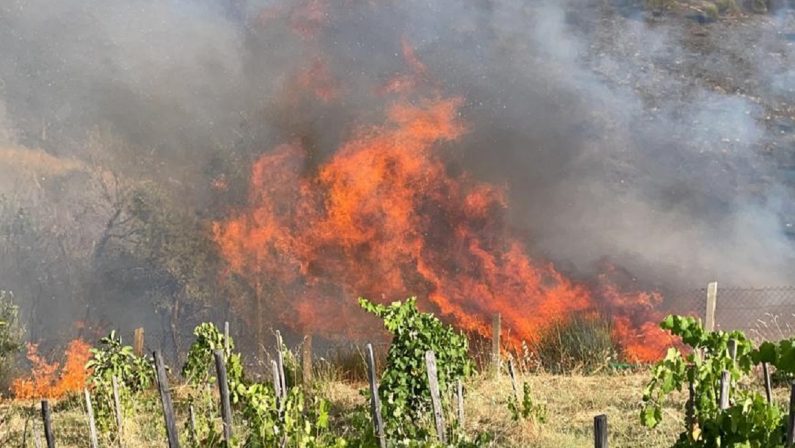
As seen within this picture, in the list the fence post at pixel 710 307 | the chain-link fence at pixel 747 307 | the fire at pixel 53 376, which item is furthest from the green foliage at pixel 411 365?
the chain-link fence at pixel 747 307

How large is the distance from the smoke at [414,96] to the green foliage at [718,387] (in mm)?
15284

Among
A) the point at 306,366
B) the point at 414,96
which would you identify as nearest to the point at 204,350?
the point at 306,366

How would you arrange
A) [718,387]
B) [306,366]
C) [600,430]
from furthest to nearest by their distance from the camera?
[306,366]
[718,387]
[600,430]

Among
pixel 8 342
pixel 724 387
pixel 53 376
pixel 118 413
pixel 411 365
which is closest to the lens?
pixel 724 387

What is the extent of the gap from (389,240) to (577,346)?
7.72 m

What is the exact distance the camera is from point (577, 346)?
54.7 feet

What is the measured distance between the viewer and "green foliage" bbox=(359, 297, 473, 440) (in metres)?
11.2

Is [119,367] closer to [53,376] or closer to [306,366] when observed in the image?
[306,366]

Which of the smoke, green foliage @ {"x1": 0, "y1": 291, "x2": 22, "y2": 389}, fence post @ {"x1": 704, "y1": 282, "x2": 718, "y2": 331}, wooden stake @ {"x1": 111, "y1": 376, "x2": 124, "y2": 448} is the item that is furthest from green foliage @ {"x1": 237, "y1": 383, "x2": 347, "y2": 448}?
the smoke

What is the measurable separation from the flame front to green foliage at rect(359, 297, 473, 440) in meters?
9.10

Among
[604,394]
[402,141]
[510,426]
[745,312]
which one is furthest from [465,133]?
[510,426]

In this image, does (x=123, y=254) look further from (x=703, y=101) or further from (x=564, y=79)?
(x=703, y=101)

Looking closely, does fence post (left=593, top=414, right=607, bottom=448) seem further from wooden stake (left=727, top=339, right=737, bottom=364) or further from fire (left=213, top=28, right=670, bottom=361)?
fire (left=213, top=28, right=670, bottom=361)

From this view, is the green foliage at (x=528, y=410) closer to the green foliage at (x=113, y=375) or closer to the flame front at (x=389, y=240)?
the green foliage at (x=113, y=375)
